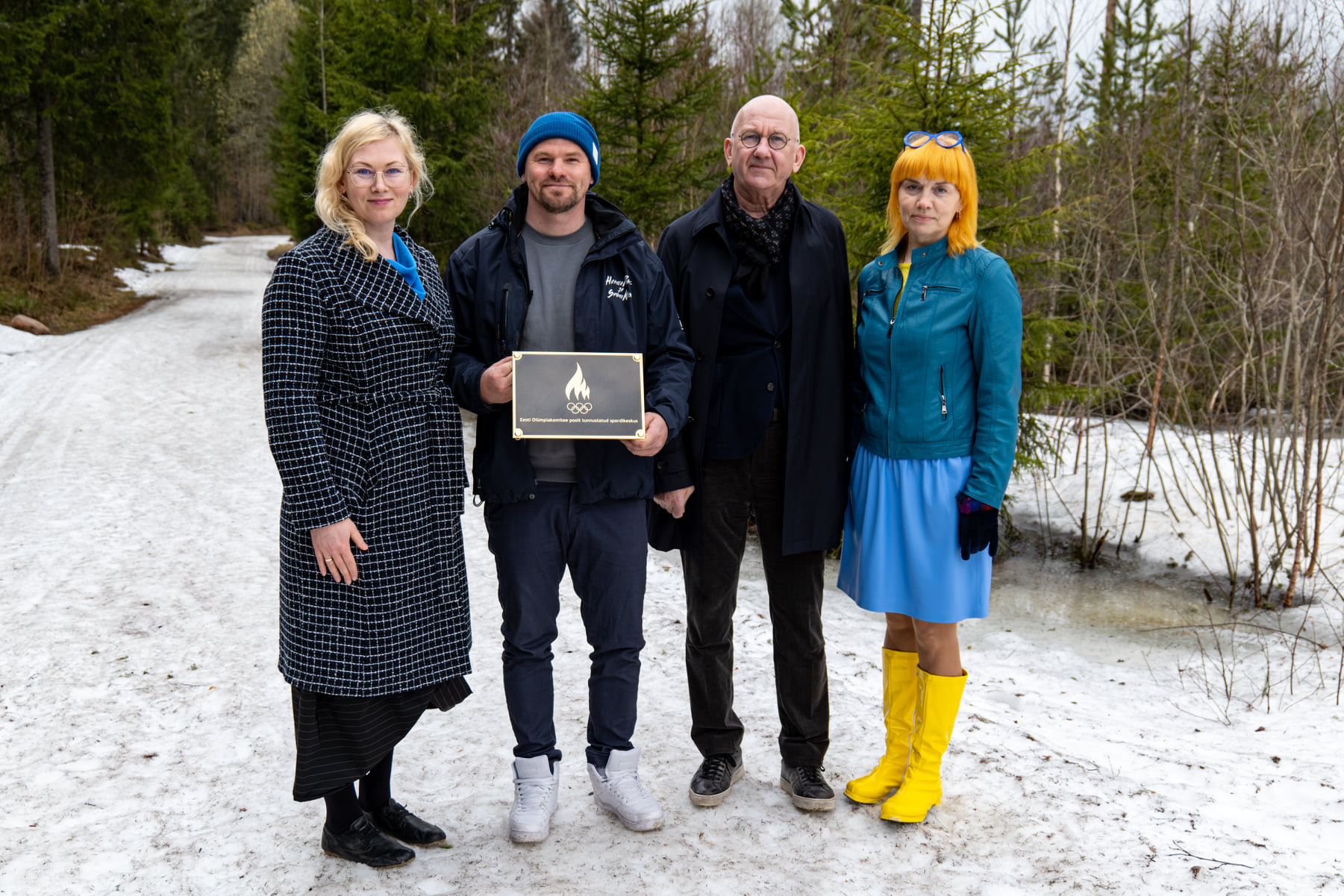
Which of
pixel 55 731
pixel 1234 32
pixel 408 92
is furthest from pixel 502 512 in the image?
pixel 408 92

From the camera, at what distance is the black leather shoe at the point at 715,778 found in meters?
3.25

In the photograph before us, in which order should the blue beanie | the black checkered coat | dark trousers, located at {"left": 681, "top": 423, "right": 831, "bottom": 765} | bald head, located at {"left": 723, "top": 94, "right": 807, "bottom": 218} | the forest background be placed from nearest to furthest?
the black checkered coat < the blue beanie < bald head, located at {"left": 723, "top": 94, "right": 807, "bottom": 218} < dark trousers, located at {"left": 681, "top": 423, "right": 831, "bottom": 765} < the forest background

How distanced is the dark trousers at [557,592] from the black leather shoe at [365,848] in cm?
47

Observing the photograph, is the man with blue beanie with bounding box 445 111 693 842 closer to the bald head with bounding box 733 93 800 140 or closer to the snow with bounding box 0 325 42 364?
the bald head with bounding box 733 93 800 140

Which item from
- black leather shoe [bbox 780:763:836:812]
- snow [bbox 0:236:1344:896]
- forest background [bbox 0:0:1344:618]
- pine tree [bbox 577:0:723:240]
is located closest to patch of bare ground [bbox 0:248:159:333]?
forest background [bbox 0:0:1344:618]

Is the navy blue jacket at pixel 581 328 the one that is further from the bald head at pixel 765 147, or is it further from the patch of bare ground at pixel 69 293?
the patch of bare ground at pixel 69 293

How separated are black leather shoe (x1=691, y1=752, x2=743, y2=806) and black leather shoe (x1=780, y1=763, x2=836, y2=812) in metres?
0.19

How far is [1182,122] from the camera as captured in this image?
758cm

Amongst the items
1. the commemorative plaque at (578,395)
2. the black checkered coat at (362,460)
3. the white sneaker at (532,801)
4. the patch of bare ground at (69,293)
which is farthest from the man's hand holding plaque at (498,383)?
the patch of bare ground at (69,293)

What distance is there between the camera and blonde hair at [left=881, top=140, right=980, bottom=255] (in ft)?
9.46

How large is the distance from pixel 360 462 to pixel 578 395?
2.15 ft

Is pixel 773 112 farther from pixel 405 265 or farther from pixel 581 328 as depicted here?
pixel 405 265

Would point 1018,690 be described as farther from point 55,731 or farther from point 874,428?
point 55,731

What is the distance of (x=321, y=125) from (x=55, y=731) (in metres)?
11.5
